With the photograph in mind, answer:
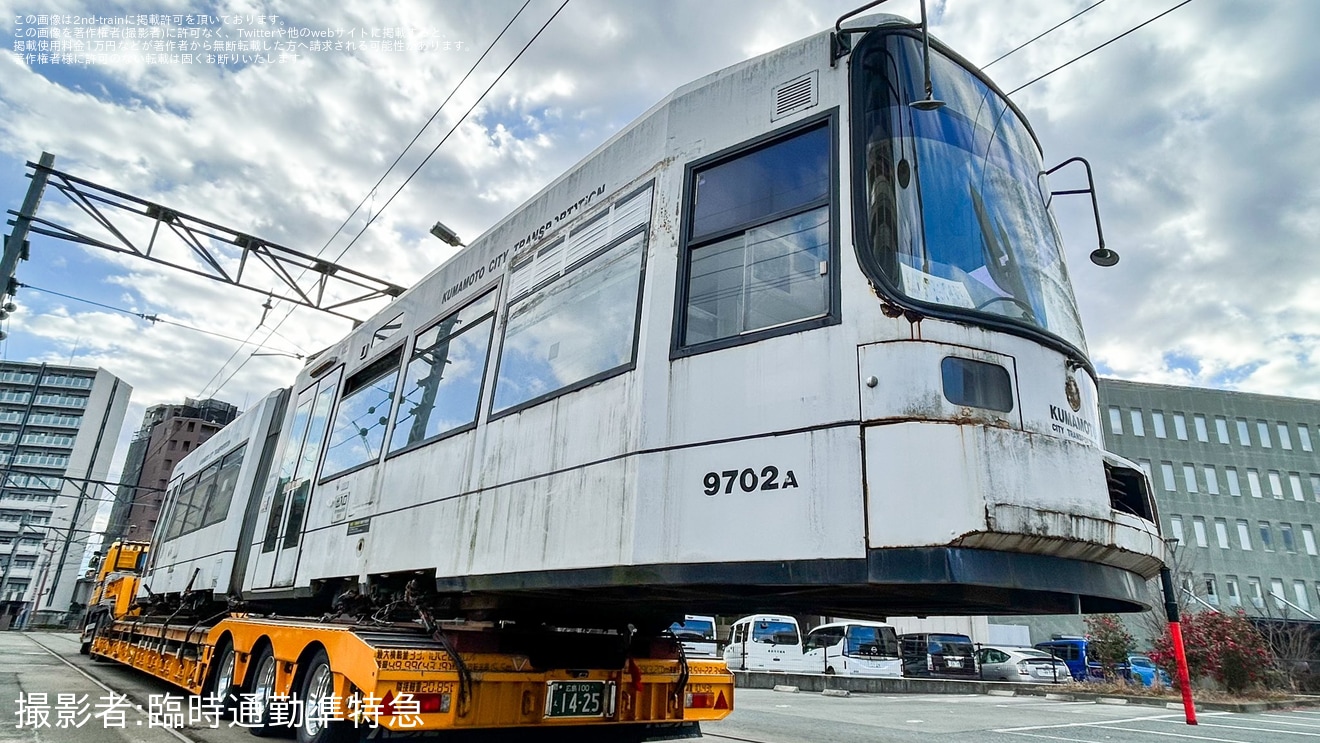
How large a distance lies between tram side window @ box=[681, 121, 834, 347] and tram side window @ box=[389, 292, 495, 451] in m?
2.07

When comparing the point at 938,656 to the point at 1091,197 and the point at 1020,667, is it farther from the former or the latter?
the point at 1091,197

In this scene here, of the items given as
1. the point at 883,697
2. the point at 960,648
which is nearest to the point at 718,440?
the point at 883,697

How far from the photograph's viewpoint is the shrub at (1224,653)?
660 inches

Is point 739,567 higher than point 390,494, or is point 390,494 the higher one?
point 390,494

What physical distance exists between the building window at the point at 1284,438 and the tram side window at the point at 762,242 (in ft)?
181

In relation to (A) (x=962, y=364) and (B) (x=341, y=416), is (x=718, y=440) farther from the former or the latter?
(B) (x=341, y=416)

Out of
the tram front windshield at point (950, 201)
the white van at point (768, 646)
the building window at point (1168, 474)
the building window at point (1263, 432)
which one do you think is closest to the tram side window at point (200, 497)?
the tram front windshield at point (950, 201)

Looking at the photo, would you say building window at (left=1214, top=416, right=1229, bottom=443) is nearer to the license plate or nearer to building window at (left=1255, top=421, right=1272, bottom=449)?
building window at (left=1255, top=421, right=1272, bottom=449)

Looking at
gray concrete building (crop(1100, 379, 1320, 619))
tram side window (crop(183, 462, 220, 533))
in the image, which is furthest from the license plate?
gray concrete building (crop(1100, 379, 1320, 619))

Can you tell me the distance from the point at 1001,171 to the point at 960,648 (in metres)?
23.0

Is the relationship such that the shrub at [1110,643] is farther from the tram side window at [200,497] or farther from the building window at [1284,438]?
the building window at [1284,438]

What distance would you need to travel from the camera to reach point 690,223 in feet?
13.9

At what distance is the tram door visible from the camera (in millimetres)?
7777

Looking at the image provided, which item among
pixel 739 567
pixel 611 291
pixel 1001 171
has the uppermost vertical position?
pixel 1001 171
